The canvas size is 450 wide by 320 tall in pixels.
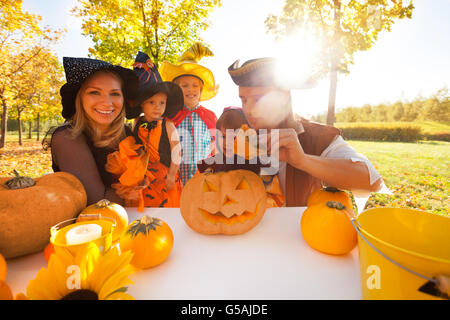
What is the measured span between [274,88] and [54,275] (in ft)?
4.38

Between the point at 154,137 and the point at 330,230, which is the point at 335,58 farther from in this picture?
the point at 330,230

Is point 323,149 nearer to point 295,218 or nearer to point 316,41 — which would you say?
point 295,218

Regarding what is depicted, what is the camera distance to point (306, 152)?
1681 millimetres

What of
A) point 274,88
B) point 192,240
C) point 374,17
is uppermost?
point 374,17

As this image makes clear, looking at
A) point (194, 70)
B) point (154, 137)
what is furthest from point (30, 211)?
point (194, 70)

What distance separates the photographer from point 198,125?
139 inches

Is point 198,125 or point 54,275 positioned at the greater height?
point 198,125

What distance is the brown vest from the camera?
1.62 metres

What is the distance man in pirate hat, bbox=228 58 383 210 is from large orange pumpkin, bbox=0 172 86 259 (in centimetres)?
100

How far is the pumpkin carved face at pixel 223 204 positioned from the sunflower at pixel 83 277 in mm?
442

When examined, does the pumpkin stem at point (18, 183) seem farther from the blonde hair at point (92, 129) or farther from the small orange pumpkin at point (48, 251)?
the blonde hair at point (92, 129)

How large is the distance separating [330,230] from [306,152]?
0.95m


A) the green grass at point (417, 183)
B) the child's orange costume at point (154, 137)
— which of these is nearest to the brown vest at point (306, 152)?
the child's orange costume at point (154, 137)
